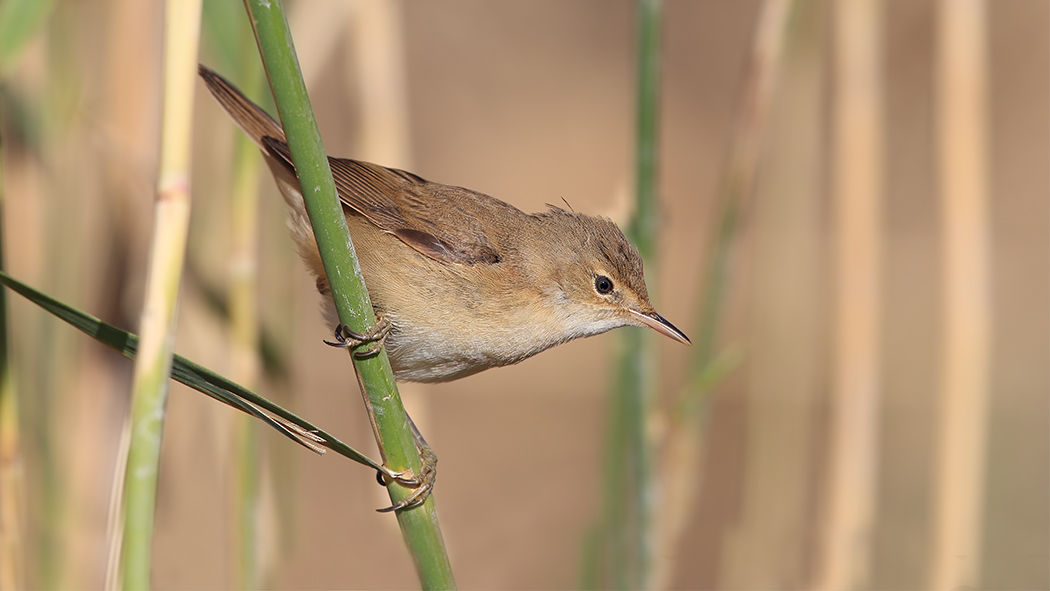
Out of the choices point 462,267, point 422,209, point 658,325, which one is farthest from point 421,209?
point 658,325

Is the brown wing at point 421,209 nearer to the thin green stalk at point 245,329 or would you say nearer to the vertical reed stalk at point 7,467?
the thin green stalk at point 245,329

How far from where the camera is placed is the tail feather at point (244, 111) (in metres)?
1.89

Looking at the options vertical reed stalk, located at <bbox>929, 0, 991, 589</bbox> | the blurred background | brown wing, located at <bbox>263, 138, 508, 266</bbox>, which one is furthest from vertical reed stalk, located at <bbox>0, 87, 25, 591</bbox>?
vertical reed stalk, located at <bbox>929, 0, 991, 589</bbox>

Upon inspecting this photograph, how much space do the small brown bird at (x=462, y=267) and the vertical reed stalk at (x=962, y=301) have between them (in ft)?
2.70

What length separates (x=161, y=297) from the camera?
97 cm

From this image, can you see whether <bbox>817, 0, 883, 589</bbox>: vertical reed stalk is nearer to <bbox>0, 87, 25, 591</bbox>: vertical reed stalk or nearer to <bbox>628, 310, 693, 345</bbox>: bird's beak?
<bbox>628, 310, 693, 345</bbox>: bird's beak

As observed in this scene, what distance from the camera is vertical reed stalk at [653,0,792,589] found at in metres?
2.16

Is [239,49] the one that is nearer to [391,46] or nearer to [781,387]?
[391,46]

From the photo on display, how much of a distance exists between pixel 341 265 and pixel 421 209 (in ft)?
3.34

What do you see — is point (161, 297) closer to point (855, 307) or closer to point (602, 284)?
point (602, 284)

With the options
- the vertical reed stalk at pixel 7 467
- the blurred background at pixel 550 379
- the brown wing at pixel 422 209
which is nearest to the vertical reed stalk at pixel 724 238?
the blurred background at pixel 550 379

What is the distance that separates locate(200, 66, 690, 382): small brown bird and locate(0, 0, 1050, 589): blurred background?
0.48ft

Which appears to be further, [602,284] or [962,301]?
[962,301]

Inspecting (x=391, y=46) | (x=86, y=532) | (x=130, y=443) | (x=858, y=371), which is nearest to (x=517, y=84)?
(x=391, y=46)
